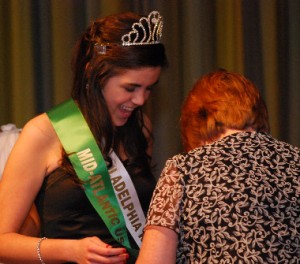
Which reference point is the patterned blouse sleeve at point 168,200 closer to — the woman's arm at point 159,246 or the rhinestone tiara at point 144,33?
the woman's arm at point 159,246

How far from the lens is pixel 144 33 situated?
198 centimetres

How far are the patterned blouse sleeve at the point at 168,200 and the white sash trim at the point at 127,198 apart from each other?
542mm

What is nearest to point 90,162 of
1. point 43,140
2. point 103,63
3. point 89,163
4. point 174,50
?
point 89,163

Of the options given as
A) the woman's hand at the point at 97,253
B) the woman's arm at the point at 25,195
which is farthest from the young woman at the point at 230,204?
the woman's arm at the point at 25,195

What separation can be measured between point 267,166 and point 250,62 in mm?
1536

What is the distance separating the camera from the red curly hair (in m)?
1.55

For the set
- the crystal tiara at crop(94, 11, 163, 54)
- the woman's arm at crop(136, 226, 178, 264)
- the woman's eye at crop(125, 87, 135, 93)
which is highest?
the crystal tiara at crop(94, 11, 163, 54)

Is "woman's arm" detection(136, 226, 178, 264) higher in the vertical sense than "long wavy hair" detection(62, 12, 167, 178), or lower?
lower

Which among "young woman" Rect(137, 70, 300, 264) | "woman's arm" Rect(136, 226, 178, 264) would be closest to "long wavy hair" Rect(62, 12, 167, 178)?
"young woman" Rect(137, 70, 300, 264)

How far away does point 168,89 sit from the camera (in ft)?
9.38

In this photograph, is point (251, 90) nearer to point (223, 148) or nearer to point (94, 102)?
point (223, 148)

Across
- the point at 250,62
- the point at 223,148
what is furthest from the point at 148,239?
the point at 250,62

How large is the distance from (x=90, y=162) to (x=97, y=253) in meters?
0.37

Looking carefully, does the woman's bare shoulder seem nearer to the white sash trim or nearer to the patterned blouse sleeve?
the white sash trim
